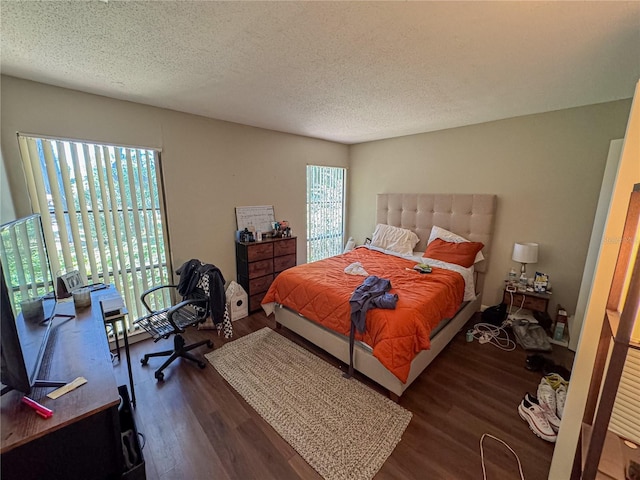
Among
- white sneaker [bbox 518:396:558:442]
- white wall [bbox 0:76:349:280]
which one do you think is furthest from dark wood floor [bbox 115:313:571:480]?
white wall [bbox 0:76:349:280]

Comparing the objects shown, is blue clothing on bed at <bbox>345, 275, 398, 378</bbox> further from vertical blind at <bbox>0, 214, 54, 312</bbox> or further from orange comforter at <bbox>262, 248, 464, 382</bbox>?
vertical blind at <bbox>0, 214, 54, 312</bbox>

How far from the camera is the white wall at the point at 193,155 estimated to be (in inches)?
A: 79.9

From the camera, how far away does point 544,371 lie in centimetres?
226

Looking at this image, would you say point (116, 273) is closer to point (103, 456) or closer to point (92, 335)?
point (92, 335)

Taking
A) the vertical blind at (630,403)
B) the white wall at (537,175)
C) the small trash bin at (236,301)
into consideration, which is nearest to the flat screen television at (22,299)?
the small trash bin at (236,301)

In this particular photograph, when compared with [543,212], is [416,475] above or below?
below

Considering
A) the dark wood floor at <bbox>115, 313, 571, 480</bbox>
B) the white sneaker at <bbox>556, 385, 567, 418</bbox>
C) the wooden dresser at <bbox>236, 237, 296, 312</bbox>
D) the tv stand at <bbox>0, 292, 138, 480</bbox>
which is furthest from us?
the wooden dresser at <bbox>236, 237, 296, 312</bbox>

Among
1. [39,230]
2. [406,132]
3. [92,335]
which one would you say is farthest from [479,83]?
[39,230]

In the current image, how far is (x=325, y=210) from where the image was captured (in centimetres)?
472

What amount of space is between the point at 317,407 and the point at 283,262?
82.8 inches

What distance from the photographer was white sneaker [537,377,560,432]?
1702 millimetres

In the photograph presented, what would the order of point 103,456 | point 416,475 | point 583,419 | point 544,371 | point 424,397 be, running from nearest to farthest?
point 103,456 < point 583,419 < point 416,475 < point 424,397 < point 544,371

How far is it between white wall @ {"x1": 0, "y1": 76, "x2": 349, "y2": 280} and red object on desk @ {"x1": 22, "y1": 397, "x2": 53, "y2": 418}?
1906 millimetres

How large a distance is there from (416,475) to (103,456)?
1.65 meters
